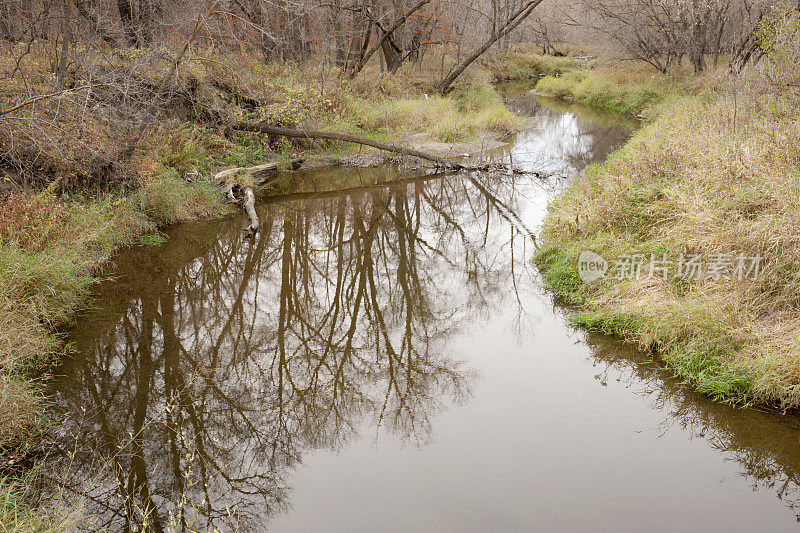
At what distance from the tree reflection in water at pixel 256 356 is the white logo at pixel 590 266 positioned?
114 cm

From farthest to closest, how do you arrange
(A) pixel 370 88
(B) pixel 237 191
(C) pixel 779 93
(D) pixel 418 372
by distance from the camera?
(A) pixel 370 88 → (B) pixel 237 191 → (C) pixel 779 93 → (D) pixel 418 372

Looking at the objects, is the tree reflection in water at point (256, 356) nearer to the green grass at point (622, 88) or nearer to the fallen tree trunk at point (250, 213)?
the fallen tree trunk at point (250, 213)

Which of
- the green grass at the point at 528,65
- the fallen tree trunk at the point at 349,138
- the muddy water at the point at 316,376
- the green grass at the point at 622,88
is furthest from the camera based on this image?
the green grass at the point at 528,65

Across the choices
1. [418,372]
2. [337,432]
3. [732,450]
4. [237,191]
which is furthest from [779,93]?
[237,191]

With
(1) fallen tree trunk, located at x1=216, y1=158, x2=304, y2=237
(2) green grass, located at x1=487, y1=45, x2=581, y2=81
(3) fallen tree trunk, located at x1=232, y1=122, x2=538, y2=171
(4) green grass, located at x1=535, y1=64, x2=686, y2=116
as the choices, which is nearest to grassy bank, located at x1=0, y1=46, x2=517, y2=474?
(3) fallen tree trunk, located at x1=232, y1=122, x2=538, y2=171

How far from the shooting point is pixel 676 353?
252 inches

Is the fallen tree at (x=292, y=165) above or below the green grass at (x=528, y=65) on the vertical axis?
below

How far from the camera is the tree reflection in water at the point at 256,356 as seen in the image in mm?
4898

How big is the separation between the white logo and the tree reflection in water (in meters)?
1.14

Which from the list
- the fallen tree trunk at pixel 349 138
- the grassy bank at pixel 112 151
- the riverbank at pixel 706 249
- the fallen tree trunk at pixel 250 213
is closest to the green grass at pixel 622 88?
the grassy bank at pixel 112 151

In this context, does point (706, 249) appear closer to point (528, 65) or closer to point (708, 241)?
point (708, 241)

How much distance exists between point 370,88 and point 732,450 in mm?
16864

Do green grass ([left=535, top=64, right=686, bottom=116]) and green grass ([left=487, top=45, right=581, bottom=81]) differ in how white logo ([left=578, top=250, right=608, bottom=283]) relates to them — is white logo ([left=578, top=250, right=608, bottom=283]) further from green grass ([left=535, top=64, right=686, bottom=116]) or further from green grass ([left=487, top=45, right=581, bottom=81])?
green grass ([left=487, top=45, right=581, bottom=81])

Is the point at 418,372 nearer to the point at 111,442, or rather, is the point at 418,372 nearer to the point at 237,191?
the point at 111,442
